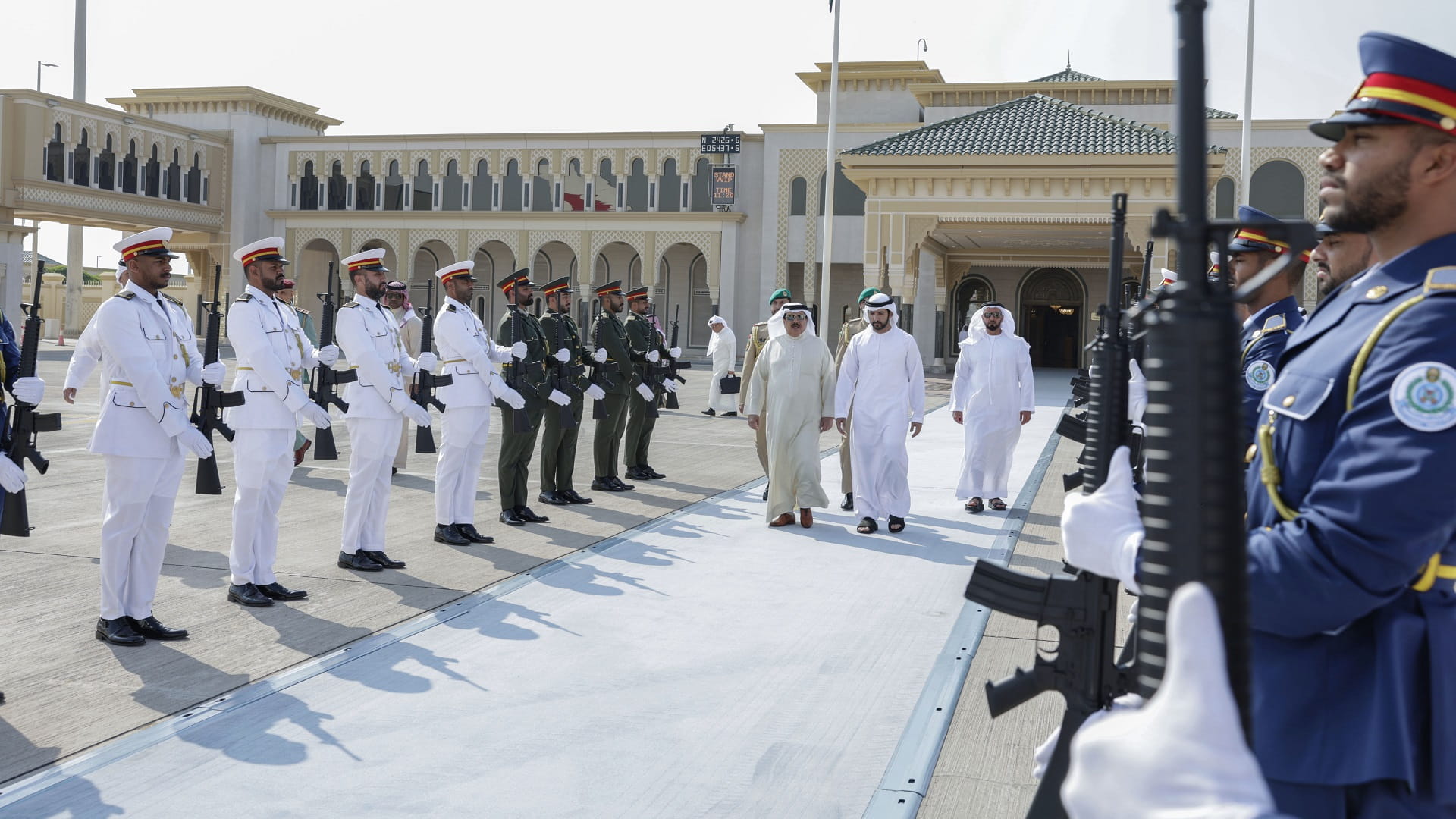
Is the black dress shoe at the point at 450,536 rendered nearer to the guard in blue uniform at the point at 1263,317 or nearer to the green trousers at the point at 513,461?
the green trousers at the point at 513,461

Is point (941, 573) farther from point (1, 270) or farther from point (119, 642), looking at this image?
point (1, 270)

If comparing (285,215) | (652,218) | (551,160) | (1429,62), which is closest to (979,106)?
(652,218)

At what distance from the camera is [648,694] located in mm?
4902

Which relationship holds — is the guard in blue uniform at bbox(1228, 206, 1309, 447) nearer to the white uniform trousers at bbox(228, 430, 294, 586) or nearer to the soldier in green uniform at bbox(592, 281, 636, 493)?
the white uniform trousers at bbox(228, 430, 294, 586)

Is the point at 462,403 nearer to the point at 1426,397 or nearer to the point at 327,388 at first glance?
the point at 327,388

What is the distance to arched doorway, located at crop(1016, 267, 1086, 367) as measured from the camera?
37.4m

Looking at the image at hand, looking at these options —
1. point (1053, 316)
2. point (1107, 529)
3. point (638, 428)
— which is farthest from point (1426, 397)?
point (1053, 316)

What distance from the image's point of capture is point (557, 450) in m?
9.92

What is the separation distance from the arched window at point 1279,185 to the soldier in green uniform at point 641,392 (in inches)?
1056

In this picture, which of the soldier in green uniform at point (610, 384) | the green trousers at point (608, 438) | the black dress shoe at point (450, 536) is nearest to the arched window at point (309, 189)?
the soldier in green uniform at point (610, 384)

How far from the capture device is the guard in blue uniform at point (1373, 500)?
168 centimetres

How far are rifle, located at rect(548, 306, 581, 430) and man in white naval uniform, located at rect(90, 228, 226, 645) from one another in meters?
4.12

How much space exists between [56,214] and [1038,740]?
4162 cm

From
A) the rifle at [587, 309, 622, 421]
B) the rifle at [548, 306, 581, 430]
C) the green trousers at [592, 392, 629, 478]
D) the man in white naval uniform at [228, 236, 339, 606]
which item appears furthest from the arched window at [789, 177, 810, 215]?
the man in white naval uniform at [228, 236, 339, 606]
